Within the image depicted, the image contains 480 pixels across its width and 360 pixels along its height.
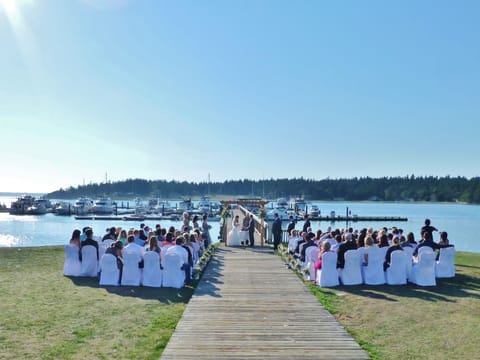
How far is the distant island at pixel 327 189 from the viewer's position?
158 meters

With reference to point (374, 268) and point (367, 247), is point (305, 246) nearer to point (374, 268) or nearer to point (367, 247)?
point (367, 247)

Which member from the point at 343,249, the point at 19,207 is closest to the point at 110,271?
the point at 343,249

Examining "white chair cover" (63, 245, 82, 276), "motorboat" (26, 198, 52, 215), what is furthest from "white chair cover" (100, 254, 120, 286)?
"motorboat" (26, 198, 52, 215)

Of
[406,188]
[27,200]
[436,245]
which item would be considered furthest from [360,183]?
[436,245]

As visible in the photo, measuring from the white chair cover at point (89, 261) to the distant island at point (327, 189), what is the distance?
148 meters

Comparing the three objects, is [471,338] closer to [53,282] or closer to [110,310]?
[110,310]

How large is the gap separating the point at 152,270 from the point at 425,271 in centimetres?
752

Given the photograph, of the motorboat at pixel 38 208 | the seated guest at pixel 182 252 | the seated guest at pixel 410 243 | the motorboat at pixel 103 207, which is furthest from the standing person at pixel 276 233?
the motorboat at pixel 38 208

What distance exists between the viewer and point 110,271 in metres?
12.2

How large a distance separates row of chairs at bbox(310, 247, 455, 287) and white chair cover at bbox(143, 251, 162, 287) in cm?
440

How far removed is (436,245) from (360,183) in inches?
6483

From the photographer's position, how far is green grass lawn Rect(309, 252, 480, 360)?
7.06 meters

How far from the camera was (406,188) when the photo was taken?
169750 mm

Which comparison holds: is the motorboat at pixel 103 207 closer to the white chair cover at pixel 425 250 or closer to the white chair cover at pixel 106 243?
the white chair cover at pixel 106 243
